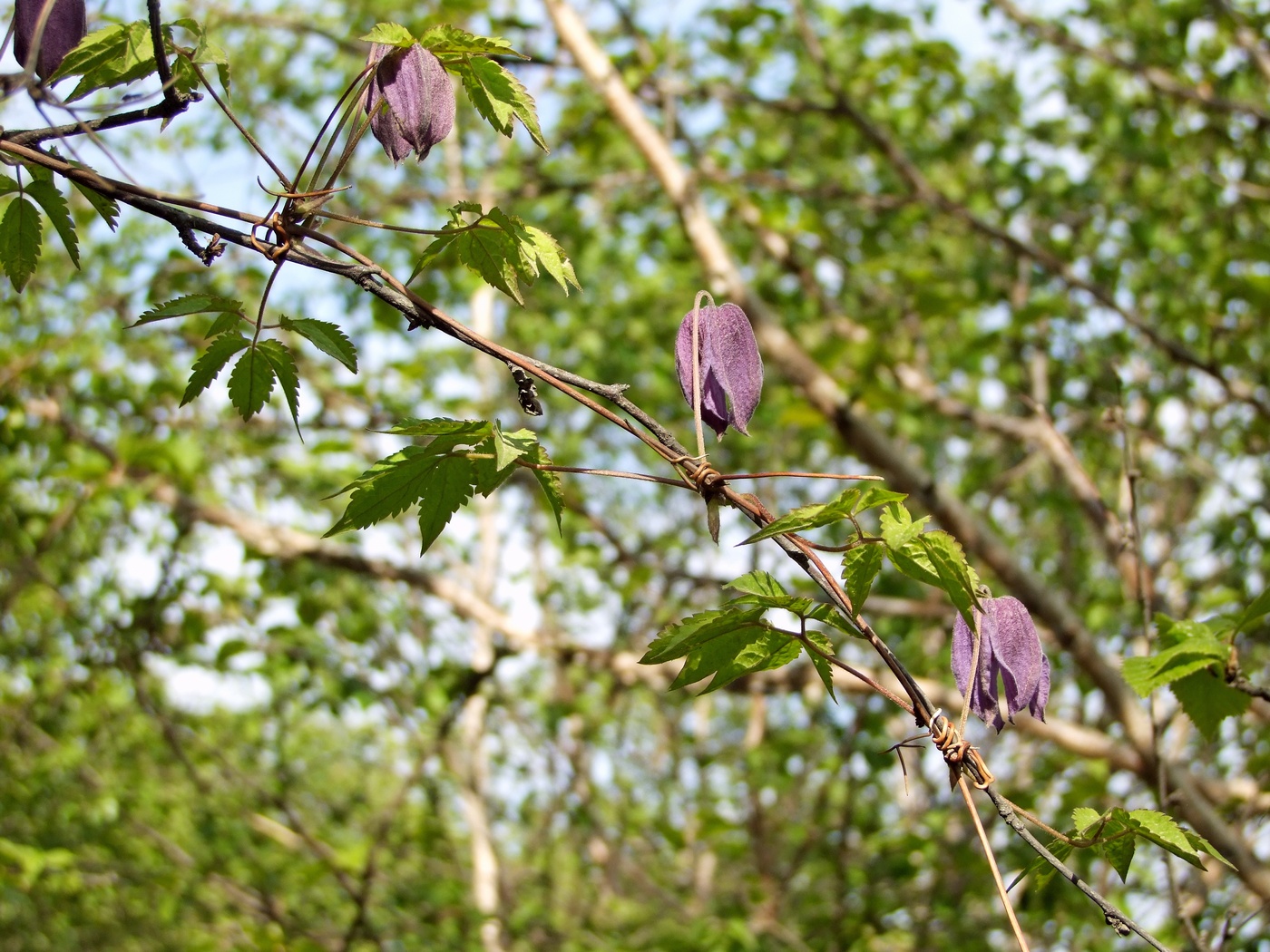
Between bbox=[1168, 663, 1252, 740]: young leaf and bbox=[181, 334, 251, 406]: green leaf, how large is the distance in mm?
967

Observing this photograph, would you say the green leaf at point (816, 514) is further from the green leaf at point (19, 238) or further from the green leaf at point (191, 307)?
the green leaf at point (19, 238)

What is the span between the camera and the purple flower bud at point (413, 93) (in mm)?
924

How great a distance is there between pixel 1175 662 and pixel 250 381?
90 cm

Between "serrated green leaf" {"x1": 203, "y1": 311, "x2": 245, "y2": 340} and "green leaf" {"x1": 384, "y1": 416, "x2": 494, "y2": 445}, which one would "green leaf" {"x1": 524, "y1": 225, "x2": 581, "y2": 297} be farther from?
"serrated green leaf" {"x1": 203, "y1": 311, "x2": 245, "y2": 340}

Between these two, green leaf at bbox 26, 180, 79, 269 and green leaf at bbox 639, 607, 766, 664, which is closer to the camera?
green leaf at bbox 639, 607, 766, 664

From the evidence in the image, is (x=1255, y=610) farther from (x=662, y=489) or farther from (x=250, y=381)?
(x=662, y=489)

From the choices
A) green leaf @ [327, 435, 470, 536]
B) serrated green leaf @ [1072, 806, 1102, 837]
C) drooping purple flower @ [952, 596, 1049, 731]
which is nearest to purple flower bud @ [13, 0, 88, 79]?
green leaf @ [327, 435, 470, 536]

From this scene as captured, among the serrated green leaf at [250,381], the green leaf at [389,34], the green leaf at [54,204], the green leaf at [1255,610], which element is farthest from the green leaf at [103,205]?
the green leaf at [1255,610]

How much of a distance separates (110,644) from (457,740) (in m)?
1.83

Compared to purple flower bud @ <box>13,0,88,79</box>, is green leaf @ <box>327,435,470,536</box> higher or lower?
lower

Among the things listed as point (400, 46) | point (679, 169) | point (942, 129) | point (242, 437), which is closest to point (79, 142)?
point (400, 46)

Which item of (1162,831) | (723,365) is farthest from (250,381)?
(1162,831)

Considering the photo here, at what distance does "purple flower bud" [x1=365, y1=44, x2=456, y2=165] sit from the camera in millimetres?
924

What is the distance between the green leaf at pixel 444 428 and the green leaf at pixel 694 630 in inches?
8.3
